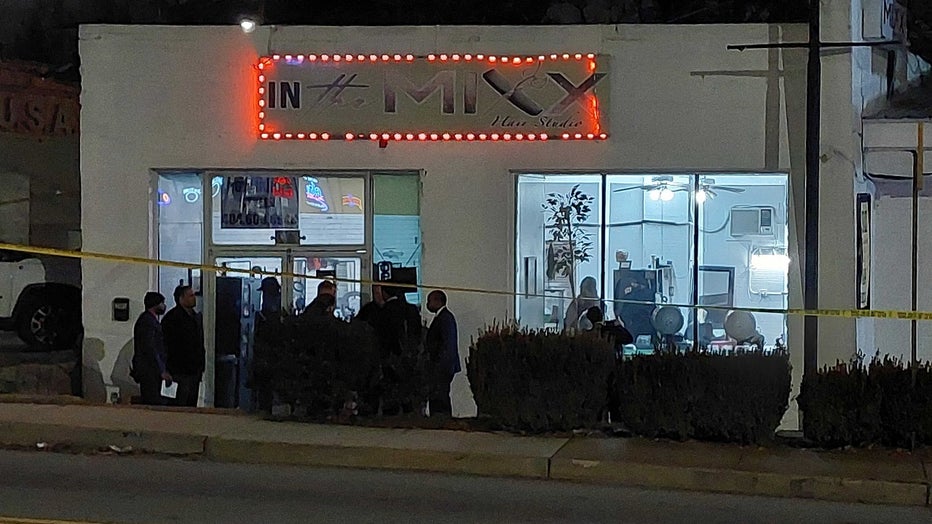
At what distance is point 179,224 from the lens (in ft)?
57.5

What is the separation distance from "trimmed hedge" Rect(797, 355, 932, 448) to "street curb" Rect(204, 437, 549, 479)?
2.60 m

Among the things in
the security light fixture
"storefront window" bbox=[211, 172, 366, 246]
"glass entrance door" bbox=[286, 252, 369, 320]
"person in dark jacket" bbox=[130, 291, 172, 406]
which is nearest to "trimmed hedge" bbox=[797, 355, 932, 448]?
"glass entrance door" bbox=[286, 252, 369, 320]

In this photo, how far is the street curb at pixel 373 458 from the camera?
11047 mm

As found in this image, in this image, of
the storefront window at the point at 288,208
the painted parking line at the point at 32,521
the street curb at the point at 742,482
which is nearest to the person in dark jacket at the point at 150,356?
the storefront window at the point at 288,208

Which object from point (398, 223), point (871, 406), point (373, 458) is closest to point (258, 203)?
point (398, 223)

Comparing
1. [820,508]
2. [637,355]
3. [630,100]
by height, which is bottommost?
[820,508]

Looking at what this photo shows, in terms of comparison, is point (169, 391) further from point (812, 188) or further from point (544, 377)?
point (812, 188)

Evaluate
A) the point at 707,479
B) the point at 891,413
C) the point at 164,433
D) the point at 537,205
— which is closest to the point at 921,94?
the point at 537,205

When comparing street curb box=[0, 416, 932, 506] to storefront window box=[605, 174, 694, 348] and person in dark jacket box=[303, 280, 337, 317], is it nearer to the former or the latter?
person in dark jacket box=[303, 280, 337, 317]

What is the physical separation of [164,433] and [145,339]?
3.59 meters

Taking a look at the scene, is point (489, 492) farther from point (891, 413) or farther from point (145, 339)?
point (145, 339)

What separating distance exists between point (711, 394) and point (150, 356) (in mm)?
6628

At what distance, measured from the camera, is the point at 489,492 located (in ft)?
33.6

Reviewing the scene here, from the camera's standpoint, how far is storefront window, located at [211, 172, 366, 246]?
17266mm
